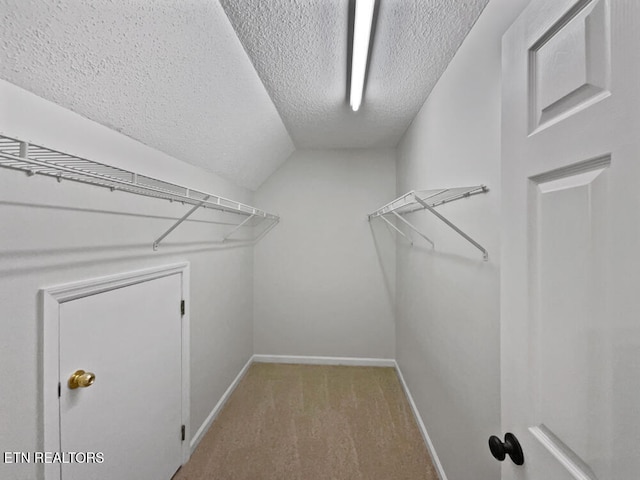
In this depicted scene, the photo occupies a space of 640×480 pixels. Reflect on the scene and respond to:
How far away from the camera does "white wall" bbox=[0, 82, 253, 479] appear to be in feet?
2.89

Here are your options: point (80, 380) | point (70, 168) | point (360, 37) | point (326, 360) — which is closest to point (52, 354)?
point (80, 380)

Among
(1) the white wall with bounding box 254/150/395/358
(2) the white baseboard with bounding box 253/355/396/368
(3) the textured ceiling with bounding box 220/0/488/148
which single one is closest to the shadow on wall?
(1) the white wall with bounding box 254/150/395/358

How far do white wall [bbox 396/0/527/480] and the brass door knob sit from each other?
1623 mm

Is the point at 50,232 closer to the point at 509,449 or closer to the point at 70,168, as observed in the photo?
the point at 70,168

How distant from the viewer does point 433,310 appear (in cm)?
189

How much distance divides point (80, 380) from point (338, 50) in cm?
196

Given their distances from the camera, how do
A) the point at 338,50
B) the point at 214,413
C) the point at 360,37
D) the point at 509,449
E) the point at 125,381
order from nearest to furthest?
1. the point at 509,449
2. the point at 360,37
3. the point at 125,381
4. the point at 338,50
5. the point at 214,413

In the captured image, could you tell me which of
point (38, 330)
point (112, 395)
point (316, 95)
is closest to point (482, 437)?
point (112, 395)

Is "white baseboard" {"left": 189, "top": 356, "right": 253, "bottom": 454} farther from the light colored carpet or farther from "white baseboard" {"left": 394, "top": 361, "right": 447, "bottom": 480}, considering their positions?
"white baseboard" {"left": 394, "top": 361, "right": 447, "bottom": 480}

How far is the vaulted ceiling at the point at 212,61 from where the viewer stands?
3.03 feet

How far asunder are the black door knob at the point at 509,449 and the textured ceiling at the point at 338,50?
1.63 m

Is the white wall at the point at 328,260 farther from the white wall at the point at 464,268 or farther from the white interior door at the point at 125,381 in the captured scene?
the white interior door at the point at 125,381

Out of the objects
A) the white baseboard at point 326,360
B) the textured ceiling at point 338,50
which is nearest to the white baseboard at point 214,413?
the white baseboard at point 326,360

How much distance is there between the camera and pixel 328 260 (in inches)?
131
